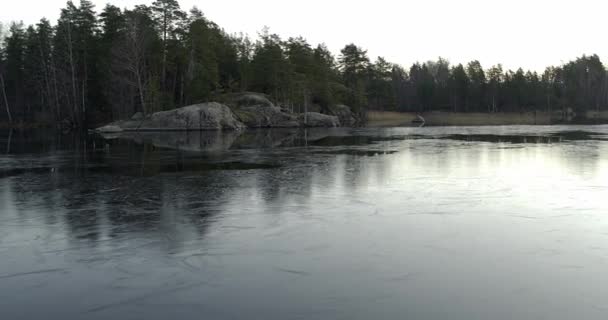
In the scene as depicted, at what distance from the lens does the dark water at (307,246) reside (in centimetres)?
668

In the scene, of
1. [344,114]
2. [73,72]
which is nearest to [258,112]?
[73,72]

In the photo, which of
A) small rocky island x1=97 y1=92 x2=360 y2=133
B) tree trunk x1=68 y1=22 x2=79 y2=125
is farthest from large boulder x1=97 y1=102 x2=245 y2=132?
tree trunk x1=68 y1=22 x2=79 y2=125

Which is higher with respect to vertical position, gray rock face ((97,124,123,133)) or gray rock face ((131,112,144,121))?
gray rock face ((131,112,144,121))

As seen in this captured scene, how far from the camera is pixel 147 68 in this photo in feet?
222

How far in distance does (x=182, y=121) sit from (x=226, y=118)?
567 centimetres

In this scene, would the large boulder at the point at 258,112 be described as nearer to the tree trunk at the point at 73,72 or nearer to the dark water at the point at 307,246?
the tree trunk at the point at 73,72

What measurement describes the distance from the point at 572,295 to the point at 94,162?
22.1m

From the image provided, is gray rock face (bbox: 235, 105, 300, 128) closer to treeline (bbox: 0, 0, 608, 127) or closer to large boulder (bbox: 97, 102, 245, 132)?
treeline (bbox: 0, 0, 608, 127)

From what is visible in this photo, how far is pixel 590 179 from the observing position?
16.8m

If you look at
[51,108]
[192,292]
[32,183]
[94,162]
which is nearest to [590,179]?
[192,292]

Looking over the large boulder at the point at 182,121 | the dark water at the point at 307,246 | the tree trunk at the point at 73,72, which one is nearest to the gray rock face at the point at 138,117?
the large boulder at the point at 182,121

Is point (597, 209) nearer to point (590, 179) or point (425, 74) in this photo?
point (590, 179)

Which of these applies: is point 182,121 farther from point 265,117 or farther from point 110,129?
point 265,117

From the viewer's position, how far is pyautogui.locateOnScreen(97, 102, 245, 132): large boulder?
5819cm
